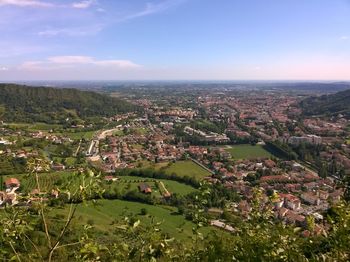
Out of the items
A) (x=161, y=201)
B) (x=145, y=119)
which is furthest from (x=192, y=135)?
(x=161, y=201)

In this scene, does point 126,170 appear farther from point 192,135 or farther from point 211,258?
point 211,258

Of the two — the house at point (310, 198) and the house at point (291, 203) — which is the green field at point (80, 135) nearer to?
the house at point (310, 198)

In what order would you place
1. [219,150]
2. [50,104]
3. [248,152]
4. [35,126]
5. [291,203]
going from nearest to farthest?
[291,203]
[248,152]
[219,150]
[35,126]
[50,104]

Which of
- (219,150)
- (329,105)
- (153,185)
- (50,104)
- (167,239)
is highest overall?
(167,239)

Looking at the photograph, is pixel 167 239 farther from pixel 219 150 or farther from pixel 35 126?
pixel 35 126

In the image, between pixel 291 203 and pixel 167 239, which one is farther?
pixel 291 203

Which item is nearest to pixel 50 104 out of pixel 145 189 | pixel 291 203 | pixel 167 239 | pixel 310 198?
pixel 145 189

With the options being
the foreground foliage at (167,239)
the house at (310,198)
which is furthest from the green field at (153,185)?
the foreground foliage at (167,239)
